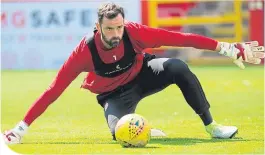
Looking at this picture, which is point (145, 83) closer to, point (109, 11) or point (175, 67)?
point (175, 67)

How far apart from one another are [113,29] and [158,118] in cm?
290

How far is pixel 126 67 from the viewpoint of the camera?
8.66 m

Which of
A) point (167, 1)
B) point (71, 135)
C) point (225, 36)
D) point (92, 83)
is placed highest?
point (92, 83)

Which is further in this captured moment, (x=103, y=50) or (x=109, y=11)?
(x=103, y=50)

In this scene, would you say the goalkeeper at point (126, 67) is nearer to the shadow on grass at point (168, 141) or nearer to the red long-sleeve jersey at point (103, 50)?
the red long-sleeve jersey at point (103, 50)

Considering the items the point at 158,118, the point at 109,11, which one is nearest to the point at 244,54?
the point at 109,11

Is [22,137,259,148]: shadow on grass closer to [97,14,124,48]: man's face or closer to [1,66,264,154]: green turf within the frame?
[1,66,264,154]: green turf

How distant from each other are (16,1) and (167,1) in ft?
12.5

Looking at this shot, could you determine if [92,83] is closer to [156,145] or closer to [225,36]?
[156,145]

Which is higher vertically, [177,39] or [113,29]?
[113,29]

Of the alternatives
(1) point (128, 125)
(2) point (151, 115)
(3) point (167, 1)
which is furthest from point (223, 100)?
(3) point (167, 1)

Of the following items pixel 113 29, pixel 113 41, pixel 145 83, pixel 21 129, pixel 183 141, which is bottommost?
pixel 183 141

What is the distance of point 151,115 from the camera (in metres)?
11.2

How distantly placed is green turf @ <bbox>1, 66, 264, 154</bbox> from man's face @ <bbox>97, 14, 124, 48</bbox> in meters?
1.04
